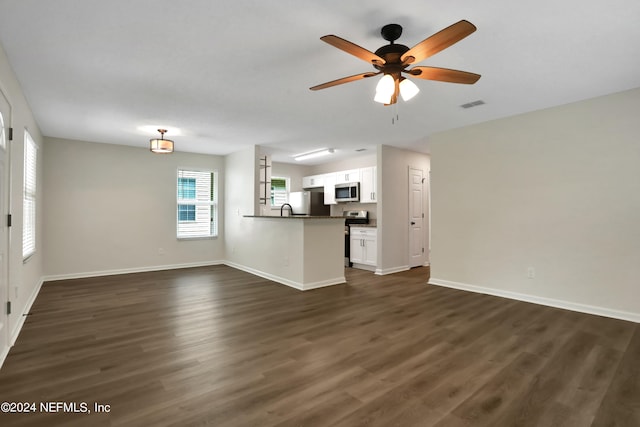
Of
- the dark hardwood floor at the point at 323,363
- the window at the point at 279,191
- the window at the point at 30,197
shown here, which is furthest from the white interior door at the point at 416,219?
the window at the point at 30,197

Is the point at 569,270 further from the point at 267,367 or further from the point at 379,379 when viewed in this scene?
the point at 267,367

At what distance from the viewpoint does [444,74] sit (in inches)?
89.6

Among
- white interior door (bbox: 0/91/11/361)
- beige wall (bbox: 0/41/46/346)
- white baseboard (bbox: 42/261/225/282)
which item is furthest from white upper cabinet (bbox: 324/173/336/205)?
white interior door (bbox: 0/91/11/361)

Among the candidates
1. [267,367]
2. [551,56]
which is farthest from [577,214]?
[267,367]

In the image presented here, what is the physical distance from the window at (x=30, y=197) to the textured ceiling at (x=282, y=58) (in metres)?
0.49

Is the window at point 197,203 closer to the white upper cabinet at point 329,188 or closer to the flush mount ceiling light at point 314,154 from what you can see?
the flush mount ceiling light at point 314,154

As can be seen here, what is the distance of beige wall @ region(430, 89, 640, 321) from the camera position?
11.1 feet

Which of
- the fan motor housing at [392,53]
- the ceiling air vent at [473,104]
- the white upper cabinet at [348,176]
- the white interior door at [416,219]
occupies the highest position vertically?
the ceiling air vent at [473,104]

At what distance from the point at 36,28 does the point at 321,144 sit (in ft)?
13.9

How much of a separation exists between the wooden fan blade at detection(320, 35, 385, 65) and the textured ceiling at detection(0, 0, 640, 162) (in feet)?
0.79

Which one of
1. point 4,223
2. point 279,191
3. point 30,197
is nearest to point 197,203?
point 279,191

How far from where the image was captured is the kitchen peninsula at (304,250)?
478cm

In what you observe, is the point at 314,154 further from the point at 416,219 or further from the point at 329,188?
the point at 416,219

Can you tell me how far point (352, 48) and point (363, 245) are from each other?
4698 millimetres
